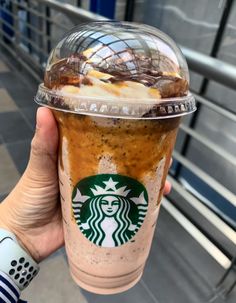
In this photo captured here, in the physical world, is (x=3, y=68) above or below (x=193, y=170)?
below

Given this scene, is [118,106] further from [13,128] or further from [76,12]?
[13,128]

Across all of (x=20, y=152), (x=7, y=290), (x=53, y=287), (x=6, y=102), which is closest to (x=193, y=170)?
(x=53, y=287)

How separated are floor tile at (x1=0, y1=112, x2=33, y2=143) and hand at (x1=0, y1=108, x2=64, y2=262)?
5.63ft

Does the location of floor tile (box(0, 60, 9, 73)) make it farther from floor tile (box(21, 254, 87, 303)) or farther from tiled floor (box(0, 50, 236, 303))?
floor tile (box(21, 254, 87, 303))

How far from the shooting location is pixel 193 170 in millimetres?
1708

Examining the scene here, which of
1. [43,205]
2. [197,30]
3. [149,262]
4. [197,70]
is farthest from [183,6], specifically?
[43,205]

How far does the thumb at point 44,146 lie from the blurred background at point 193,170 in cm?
77

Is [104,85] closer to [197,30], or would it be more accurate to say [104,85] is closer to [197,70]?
[197,70]

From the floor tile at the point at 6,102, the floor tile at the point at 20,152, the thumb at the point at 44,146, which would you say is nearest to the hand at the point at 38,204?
the thumb at the point at 44,146

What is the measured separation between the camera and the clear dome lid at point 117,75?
0.51 metres

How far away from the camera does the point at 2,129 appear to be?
2666 mm

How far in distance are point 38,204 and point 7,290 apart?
22 cm

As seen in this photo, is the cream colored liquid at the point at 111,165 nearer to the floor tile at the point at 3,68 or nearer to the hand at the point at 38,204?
the hand at the point at 38,204

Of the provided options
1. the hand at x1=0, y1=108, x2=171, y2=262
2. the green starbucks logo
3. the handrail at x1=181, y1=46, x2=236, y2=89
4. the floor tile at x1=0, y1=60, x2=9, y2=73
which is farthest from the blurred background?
the floor tile at x1=0, y1=60, x2=9, y2=73
